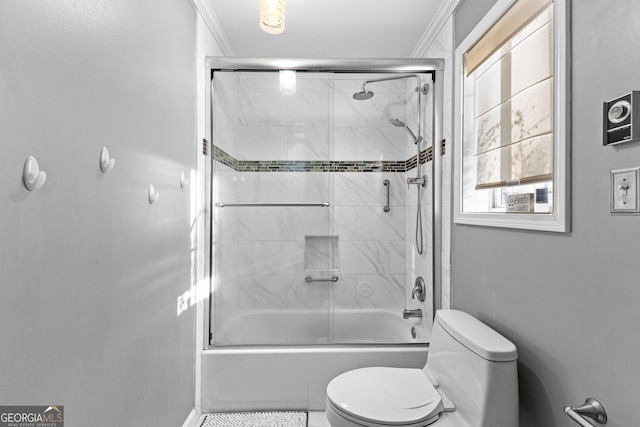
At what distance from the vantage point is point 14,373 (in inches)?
31.7

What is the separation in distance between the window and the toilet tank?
0.46 m

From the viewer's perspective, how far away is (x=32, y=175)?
0.83 meters

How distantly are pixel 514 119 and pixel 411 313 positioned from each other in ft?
4.94

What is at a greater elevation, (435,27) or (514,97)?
(435,27)

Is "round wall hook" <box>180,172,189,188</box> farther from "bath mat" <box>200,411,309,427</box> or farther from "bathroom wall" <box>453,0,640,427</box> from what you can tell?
"bathroom wall" <box>453,0,640,427</box>

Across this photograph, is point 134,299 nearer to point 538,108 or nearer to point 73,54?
point 73,54

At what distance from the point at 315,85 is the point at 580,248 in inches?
65.9

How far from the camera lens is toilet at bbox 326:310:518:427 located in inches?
47.4

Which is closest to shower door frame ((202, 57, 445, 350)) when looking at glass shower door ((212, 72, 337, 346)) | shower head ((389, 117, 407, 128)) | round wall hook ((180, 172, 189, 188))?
glass shower door ((212, 72, 337, 346))

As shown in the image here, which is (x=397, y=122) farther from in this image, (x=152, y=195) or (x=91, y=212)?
(x=91, y=212)

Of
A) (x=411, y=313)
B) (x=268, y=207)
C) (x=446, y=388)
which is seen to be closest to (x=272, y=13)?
(x=268, y=207)

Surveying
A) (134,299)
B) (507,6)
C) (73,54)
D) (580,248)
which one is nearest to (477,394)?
(580,248)

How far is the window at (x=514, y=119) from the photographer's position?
1.14 metres

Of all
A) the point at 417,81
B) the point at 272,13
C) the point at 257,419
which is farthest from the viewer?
the point at 417,81
